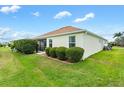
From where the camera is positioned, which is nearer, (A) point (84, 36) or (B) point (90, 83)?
(B) point (90, 83)

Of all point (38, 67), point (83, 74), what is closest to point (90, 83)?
point (83, 74)

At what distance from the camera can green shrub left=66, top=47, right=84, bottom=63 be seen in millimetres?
11203

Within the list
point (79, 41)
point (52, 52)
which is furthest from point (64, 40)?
point (79, 41)

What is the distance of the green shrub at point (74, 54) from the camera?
11.2 meters

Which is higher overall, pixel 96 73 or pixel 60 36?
pixel 60 36

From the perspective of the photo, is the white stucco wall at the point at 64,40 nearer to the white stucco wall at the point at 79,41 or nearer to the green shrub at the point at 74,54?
the white stucco wall at the point at 79,41

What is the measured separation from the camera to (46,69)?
978cm

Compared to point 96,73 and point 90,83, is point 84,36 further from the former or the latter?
point 90,83

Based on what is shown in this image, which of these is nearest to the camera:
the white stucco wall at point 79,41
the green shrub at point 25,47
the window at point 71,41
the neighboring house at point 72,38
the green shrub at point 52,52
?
the neighboring house at point 72,38

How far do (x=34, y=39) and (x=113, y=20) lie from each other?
9024mm

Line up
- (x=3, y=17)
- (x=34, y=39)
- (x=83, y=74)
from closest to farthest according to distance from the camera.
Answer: (x=83, y=74) → (x=3, y=17) → (x=34, y=39)

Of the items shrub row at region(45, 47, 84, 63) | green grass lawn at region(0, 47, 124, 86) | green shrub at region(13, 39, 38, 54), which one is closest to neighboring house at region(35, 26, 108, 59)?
shrub row at region(45, 47, 84, 63)

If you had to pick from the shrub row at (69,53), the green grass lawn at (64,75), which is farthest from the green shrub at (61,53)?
the green grass lawn at (64,75)

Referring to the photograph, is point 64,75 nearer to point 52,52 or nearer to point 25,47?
point 52,52
